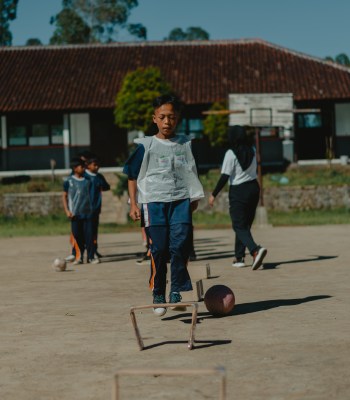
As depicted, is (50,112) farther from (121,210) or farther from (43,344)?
(43,344)

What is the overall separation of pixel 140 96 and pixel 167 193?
86.4 ft

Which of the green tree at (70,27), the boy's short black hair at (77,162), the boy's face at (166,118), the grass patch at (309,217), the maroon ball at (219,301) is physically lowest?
the grass patch at (309,217)

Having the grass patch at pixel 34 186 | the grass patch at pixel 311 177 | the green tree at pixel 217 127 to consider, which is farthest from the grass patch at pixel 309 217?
the grass patch at pixel 34 186

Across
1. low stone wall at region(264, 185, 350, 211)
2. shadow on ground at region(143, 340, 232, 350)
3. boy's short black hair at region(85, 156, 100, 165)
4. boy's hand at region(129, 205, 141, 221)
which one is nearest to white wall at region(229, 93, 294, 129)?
low stone wall at region(264, 185, 350, 211)

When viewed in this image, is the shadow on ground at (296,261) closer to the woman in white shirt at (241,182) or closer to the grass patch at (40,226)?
the woman in white shirt at (241,182)

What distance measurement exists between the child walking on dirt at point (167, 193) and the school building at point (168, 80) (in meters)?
28.9

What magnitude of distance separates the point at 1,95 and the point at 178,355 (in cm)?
3388

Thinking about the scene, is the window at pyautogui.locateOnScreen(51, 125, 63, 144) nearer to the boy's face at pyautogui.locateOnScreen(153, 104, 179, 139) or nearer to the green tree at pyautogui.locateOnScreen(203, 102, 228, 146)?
the green tree at pyautogui.locateOnScreen(203, 102, 228, 146)

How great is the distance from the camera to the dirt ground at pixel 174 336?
16.5 feet

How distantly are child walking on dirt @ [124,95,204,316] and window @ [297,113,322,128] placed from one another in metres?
32.5

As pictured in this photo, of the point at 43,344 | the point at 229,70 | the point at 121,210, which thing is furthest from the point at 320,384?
the point at 229,70

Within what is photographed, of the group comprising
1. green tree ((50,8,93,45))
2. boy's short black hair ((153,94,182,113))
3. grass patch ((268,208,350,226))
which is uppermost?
green tree ((50,8,93,45))

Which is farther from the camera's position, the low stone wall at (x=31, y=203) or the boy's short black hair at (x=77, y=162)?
the low stone wall at (x=31, y=203)

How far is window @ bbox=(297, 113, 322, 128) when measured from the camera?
3966 cm
